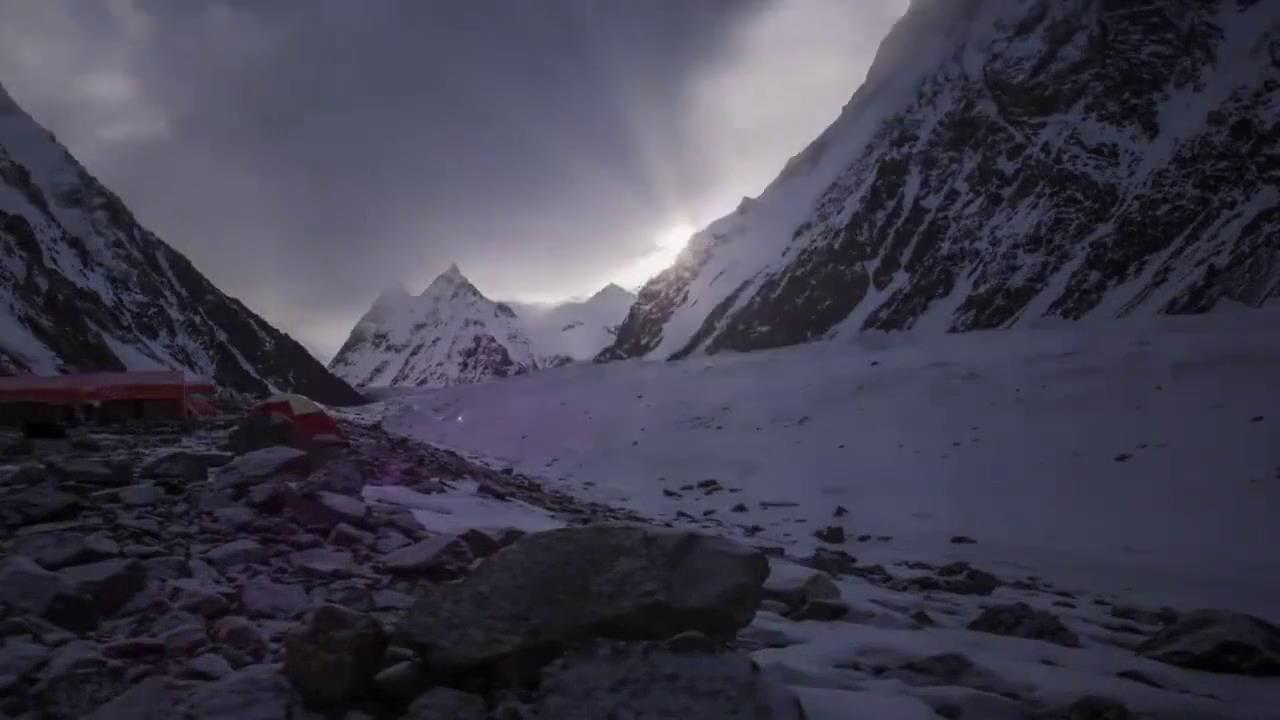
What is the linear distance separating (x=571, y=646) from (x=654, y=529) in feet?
2.99

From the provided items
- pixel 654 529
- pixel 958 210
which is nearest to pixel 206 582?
pixel 654 529

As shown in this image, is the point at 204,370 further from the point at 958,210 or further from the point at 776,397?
the point at 958,210

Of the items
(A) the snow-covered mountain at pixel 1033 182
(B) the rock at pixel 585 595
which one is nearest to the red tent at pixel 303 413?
(B) the rock at pixel 585 595

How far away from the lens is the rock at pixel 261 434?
1037 centimetres

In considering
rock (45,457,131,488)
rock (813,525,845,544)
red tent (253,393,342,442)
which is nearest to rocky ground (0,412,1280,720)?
rock (45,457,131,488)

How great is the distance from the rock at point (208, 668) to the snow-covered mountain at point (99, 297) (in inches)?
2088

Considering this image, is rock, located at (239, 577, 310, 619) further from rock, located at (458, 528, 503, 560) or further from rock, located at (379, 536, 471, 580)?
rock, located at (458, 528, 503, 560)

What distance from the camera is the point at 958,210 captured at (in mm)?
86188

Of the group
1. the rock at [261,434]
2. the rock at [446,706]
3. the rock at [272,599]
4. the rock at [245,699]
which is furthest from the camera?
the rock at [261,434]

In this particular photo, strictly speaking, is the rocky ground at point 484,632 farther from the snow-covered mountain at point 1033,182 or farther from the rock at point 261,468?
the snow-covered mountain at point 1033,182

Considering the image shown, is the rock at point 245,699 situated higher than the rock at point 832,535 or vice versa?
the rock at point 245,699

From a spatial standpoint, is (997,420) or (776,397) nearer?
(997,420)

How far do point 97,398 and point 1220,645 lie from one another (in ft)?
68.7

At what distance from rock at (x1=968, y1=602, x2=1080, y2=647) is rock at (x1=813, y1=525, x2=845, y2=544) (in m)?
5.15
